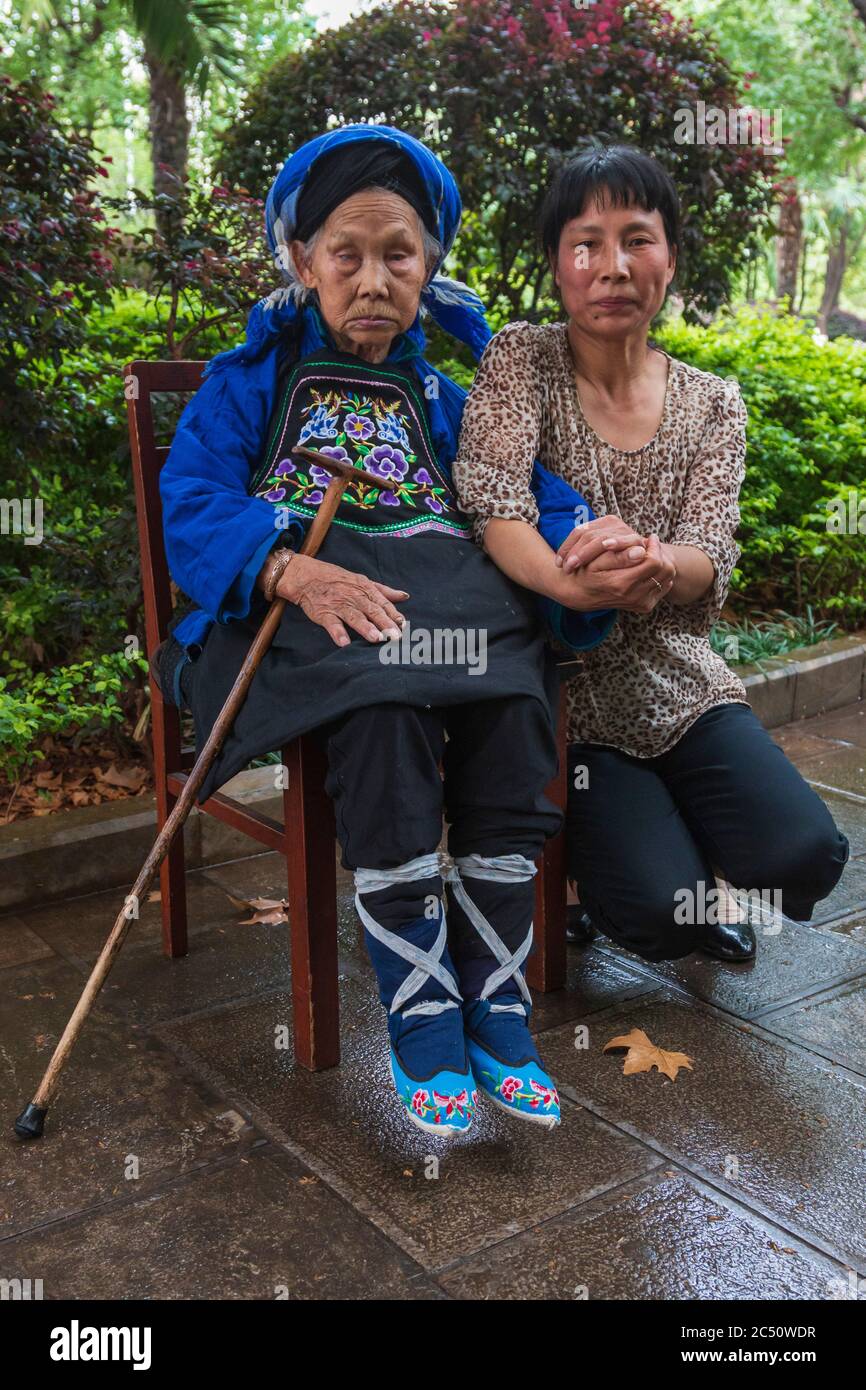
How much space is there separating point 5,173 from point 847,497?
3724mm

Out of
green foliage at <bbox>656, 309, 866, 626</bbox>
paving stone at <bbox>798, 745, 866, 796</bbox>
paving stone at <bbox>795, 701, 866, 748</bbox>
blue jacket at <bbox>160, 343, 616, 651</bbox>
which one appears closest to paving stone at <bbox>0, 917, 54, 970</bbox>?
blue jacket at <bbox>160, 343, 616, 651</bbox>

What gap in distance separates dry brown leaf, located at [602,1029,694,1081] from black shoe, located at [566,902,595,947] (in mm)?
523

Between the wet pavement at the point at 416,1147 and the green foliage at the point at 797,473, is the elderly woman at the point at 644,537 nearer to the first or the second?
the wet pavement at the point at 416,1147

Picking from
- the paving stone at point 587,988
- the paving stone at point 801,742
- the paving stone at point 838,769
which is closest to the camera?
the paving stone at point 587,988

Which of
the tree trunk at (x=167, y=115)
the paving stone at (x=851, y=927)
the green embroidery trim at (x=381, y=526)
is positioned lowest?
the paving stone at (x=851, y=927)

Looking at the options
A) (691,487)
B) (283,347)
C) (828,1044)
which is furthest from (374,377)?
(828,1044)

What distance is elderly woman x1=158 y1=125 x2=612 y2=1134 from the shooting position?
7.25 feet

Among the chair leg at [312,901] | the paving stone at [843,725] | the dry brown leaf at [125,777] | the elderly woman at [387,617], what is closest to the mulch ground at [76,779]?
the dry brown leaf at [125,777]

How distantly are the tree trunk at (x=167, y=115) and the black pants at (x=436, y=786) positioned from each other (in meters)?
7.94

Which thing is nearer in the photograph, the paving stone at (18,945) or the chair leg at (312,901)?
the chair leg at (312,901)

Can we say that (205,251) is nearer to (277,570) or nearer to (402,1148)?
(277,570)

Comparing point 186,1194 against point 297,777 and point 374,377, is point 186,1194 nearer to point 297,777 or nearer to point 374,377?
point 297,777

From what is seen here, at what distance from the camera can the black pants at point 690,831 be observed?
105 inches

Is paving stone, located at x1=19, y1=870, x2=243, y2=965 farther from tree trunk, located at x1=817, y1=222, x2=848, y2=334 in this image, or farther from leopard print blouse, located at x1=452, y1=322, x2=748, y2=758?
tree trunk, located at x1=817, y1=222, x2=848, y2=334
